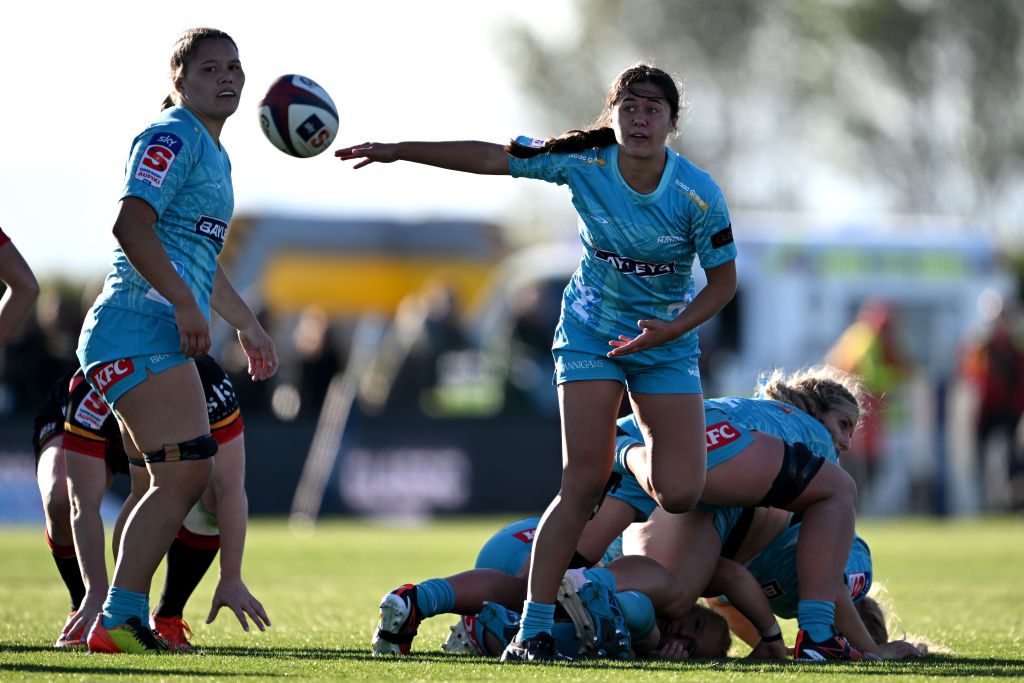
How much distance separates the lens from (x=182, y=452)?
5.11 m

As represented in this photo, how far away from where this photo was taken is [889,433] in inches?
667

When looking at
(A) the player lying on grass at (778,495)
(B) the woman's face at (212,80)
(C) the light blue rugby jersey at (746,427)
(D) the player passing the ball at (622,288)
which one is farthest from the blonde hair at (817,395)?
(B) the woman's face at (212,80)

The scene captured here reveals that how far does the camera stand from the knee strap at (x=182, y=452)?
510 centimetres

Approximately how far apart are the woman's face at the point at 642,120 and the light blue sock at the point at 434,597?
64.9 inches

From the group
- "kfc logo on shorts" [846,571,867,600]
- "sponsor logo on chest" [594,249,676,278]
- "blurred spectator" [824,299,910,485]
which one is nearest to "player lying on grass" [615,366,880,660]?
"kfc logo on shorts" [846,571,867,600]

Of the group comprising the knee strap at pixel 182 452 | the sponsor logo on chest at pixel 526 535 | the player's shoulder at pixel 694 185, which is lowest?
the sponsor logo on chest at pixel 526 535

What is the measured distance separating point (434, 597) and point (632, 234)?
1438 mm

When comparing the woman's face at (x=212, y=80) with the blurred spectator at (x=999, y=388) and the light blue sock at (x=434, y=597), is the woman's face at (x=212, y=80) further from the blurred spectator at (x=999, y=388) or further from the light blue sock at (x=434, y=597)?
the blurred spectator at (x=999, y=388)

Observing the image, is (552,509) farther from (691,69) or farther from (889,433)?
(691,69)

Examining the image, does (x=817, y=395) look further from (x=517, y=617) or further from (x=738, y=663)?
(x=517, y=617)

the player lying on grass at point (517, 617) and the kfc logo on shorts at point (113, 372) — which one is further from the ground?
the kfc logo on shorts at point (113, 372)

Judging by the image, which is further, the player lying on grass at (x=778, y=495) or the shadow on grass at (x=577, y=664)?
the player lying on grass at (x=778, y=495)

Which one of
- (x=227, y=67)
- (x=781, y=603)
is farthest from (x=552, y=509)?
(x=227, y=67)

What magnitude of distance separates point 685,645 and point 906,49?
36425 millimetres
